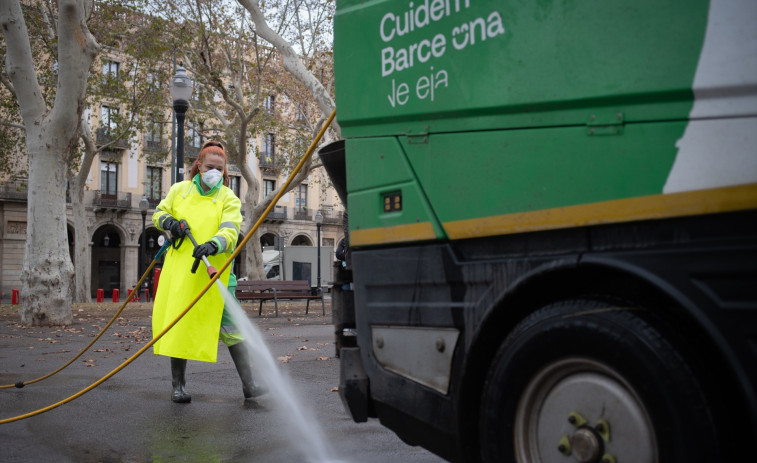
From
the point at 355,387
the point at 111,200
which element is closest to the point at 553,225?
the point at 355,387

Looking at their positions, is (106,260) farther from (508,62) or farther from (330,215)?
(508,62)

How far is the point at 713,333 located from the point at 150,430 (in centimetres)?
352

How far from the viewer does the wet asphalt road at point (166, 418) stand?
393 cm

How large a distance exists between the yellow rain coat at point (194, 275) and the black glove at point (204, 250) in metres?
0.06

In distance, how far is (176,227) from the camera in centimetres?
539

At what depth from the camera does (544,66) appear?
2357 millimetres

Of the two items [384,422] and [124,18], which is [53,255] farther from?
[124,18]

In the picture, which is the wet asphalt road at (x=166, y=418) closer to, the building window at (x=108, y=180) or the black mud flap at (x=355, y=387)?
the black mud flap at (x=355, y=387)

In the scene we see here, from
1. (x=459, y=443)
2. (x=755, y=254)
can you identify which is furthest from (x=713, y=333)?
(x=459, y=443)

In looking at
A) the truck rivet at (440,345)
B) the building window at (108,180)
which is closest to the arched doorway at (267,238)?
the building window at (108,180)

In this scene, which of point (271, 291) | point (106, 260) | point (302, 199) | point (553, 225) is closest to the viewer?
point (553, 225)

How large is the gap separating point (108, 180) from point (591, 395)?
49.5 metres

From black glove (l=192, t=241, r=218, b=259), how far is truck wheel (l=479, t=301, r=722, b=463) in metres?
3.17

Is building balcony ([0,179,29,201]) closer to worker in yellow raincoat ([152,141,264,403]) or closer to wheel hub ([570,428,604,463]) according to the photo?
worker in yellow raincoat ([152,141,264,403])
